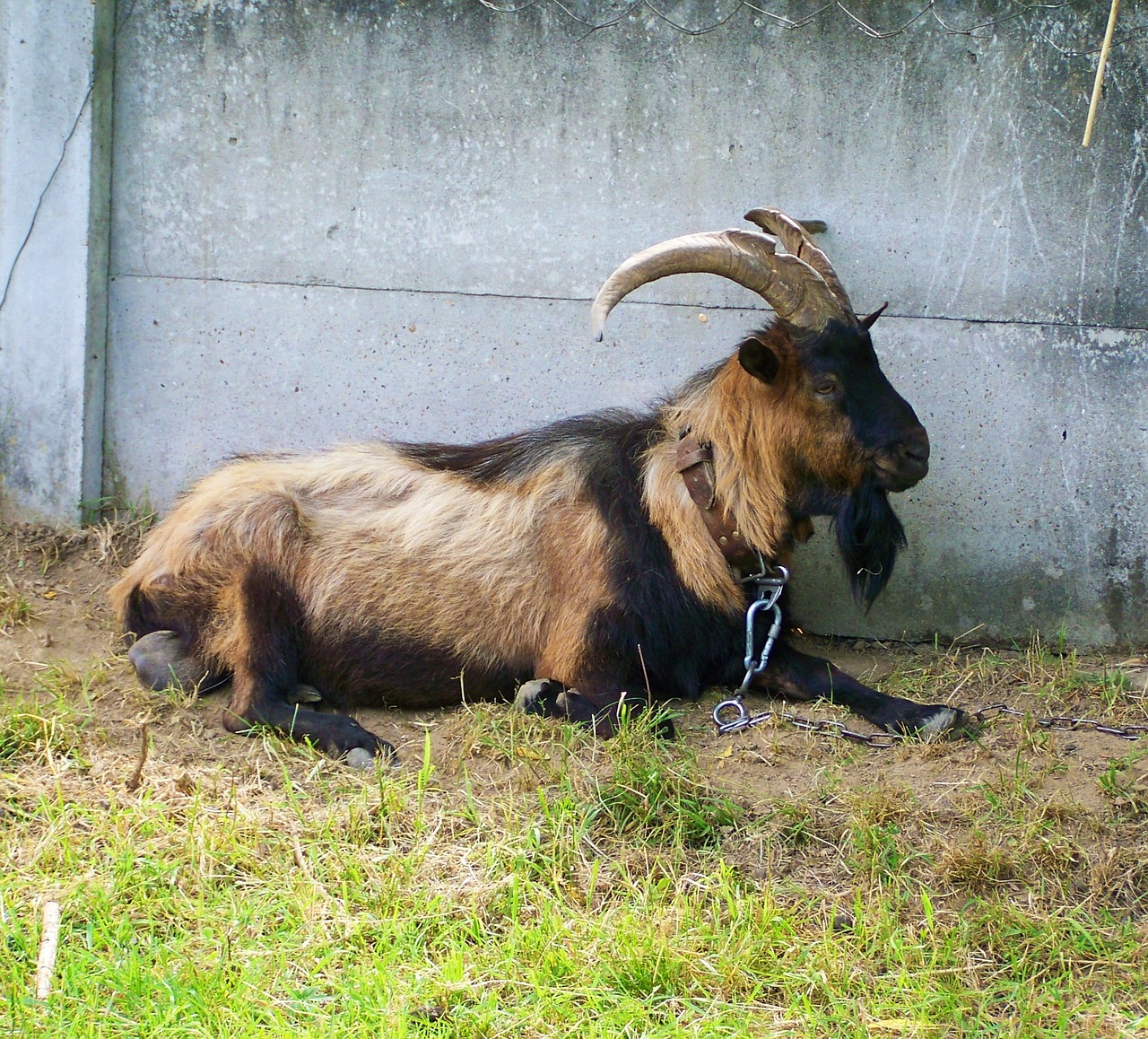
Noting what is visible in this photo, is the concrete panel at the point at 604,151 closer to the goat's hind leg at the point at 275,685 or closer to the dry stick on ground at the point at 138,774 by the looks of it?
the goat's hind leg at the point at 275,685

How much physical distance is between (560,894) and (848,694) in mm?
1639

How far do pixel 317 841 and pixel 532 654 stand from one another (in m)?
1.35

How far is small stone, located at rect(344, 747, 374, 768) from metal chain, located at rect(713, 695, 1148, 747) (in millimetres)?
1106

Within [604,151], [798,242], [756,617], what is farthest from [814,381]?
[604,151]

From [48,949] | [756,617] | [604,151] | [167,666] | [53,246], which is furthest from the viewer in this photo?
[53,246]

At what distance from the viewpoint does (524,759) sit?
3.54 m

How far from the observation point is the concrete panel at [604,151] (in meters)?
4.63

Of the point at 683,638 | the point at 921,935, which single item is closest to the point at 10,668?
the point at 683,638

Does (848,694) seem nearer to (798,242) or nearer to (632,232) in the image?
(798,242)

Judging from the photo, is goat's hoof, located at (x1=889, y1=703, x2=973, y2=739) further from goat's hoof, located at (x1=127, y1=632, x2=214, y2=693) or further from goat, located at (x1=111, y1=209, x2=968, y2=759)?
goat's hoof, located at (x1=127, y1=632, x2=214, y2=693)

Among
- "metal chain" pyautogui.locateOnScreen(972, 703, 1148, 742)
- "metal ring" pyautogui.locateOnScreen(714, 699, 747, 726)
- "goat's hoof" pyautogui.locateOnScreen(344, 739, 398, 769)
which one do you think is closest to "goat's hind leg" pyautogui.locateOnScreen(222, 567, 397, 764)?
"goat's hoof" pyautogui.locateOnScreen(344, 739, 398, 769)

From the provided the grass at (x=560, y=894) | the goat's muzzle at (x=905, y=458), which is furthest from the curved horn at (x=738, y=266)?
the grass at (x=560, y=894)

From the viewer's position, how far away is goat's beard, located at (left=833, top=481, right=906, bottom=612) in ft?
13.5

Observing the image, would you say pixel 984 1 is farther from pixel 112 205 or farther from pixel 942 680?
pixel 112 205
